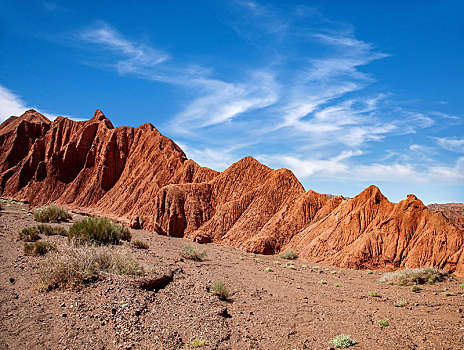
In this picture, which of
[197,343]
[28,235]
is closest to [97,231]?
[28,235]

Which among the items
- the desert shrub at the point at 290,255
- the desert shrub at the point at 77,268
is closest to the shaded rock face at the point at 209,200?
the desert shrub at the point at 290,255

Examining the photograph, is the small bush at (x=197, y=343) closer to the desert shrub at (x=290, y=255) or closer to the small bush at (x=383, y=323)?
the small bush at (x=383, y=323)

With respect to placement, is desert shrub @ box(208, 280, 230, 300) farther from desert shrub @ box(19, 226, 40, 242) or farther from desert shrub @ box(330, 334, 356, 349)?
desert shrub @ box(19, 226, 40, 242)

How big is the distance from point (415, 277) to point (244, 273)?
1077 centimetres

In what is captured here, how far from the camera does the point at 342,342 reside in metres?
9.43

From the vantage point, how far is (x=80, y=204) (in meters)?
63.0

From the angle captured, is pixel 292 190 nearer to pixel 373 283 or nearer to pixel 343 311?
pixel 373 283

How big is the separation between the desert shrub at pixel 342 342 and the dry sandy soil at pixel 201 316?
0.73 feet

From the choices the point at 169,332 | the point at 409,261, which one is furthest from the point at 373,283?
the point at 169,332

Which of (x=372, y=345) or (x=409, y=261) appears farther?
(x=409, y=261)

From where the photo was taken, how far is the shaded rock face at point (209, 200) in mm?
25969

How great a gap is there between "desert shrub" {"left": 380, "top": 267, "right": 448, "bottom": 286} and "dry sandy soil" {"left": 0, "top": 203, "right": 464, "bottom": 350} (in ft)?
10.9

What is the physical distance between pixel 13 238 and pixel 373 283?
21.4 meters

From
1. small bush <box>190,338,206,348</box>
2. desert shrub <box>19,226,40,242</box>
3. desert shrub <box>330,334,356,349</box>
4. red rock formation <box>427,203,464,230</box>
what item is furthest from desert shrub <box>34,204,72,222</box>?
red rock formation <box>427,203,464,230</box>
